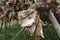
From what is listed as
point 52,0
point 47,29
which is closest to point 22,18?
point 52,0

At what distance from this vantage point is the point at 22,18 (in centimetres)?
171

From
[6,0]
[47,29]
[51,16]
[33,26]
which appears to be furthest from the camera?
[47,29]

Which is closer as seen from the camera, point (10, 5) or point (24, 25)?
point (24, 25)

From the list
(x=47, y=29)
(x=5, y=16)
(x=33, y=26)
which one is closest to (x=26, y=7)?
(x=5, y=16)

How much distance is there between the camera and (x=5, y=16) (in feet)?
6.68

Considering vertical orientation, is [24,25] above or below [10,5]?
below

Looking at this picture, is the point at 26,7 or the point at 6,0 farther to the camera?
the point at 6,0

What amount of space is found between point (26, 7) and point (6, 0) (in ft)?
0.86

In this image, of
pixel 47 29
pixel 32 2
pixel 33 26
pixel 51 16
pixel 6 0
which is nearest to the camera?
pixel 33 26

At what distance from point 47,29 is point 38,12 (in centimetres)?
247

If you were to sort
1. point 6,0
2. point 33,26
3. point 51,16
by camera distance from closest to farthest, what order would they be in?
point 33,26
point 51,16
point 6,0

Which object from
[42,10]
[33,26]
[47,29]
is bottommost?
[47,29]

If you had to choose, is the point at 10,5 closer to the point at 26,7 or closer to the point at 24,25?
the point at 26,7

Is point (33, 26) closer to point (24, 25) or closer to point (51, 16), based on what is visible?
point (24, 25)
